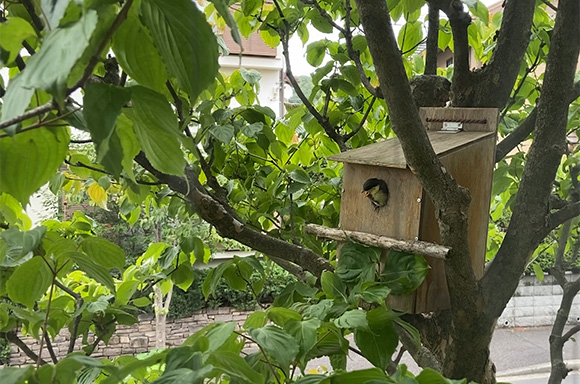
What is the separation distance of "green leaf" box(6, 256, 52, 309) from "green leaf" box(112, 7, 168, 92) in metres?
0.23

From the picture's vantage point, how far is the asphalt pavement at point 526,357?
802 millimetres

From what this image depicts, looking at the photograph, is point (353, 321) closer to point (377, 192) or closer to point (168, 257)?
point (377, 192)

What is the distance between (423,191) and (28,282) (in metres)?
0.41

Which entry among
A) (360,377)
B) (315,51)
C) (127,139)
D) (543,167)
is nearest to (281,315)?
(360,377)

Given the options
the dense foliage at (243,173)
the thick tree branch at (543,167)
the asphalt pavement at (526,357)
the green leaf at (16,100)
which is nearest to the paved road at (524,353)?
the asphalt pavement at (526,357)

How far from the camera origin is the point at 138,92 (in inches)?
8.7

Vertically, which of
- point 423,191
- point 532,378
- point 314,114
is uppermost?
point 314,114

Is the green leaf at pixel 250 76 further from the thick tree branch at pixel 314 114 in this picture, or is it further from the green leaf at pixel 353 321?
the green leaf at pixel 353 321

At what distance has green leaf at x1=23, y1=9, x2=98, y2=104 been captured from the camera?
0.16 m

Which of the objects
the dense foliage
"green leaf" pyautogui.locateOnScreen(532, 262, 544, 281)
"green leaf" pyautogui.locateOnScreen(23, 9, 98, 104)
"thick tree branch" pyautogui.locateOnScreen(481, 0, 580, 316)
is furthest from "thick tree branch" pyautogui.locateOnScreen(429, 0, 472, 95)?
"green leaf" pyautogui.locateOnScreen(23, 9, 98, 104)

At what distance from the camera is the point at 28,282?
408 mm

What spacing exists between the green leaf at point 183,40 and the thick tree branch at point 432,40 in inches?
23.5

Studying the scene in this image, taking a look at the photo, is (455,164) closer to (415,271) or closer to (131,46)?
(415,271)

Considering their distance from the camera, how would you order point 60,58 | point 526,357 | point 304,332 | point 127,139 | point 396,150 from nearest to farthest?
point 60,58 → point 127,139 → point 304,332 → point 396,150 → point 526,357
